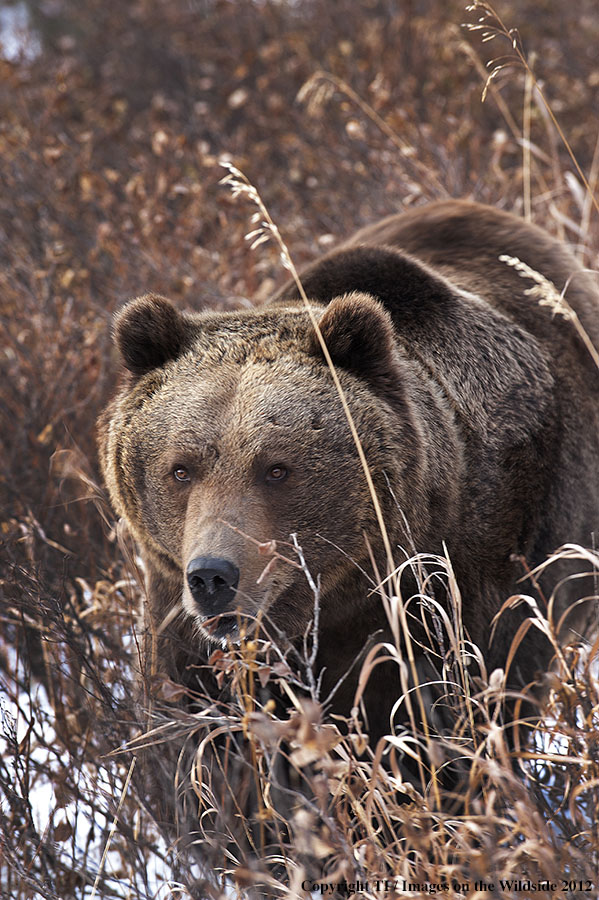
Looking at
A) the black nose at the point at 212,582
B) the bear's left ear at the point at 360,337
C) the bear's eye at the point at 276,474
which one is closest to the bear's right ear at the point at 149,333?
the bear's left ear at the point at 360,337

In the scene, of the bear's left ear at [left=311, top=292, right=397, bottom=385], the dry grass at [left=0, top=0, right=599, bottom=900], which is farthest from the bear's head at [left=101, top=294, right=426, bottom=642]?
the dry grass at [left=0, top=0, right=599, bottom=900]

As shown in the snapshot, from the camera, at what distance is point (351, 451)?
2.81 metres

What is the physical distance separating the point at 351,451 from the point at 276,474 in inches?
8.7

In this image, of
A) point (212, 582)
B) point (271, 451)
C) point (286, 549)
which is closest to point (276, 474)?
point (271, 451)

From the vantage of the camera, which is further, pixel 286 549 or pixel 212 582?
pixel 286 549

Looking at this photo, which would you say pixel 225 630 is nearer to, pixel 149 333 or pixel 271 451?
pixel 271 451

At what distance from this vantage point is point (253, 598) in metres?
2.62

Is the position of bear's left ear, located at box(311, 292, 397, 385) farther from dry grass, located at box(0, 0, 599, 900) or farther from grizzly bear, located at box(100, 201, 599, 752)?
dry grass, located at box(0, 0, 599, 900)

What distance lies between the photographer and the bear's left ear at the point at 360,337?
2818 mm

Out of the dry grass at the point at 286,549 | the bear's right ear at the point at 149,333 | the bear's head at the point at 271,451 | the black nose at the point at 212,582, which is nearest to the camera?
the dry grass at the point at 286,549

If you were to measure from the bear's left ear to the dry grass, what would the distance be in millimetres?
593

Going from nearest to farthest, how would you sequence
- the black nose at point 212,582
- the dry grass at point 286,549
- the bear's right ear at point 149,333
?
1. the dry grass at point 286,549
2. the black nose at point 212,582
3. the bear's right ear at point 149,333

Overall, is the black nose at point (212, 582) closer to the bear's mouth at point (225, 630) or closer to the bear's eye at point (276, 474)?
the bear's mouth at point (225, 630)

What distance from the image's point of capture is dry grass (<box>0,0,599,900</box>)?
7.08 feet
